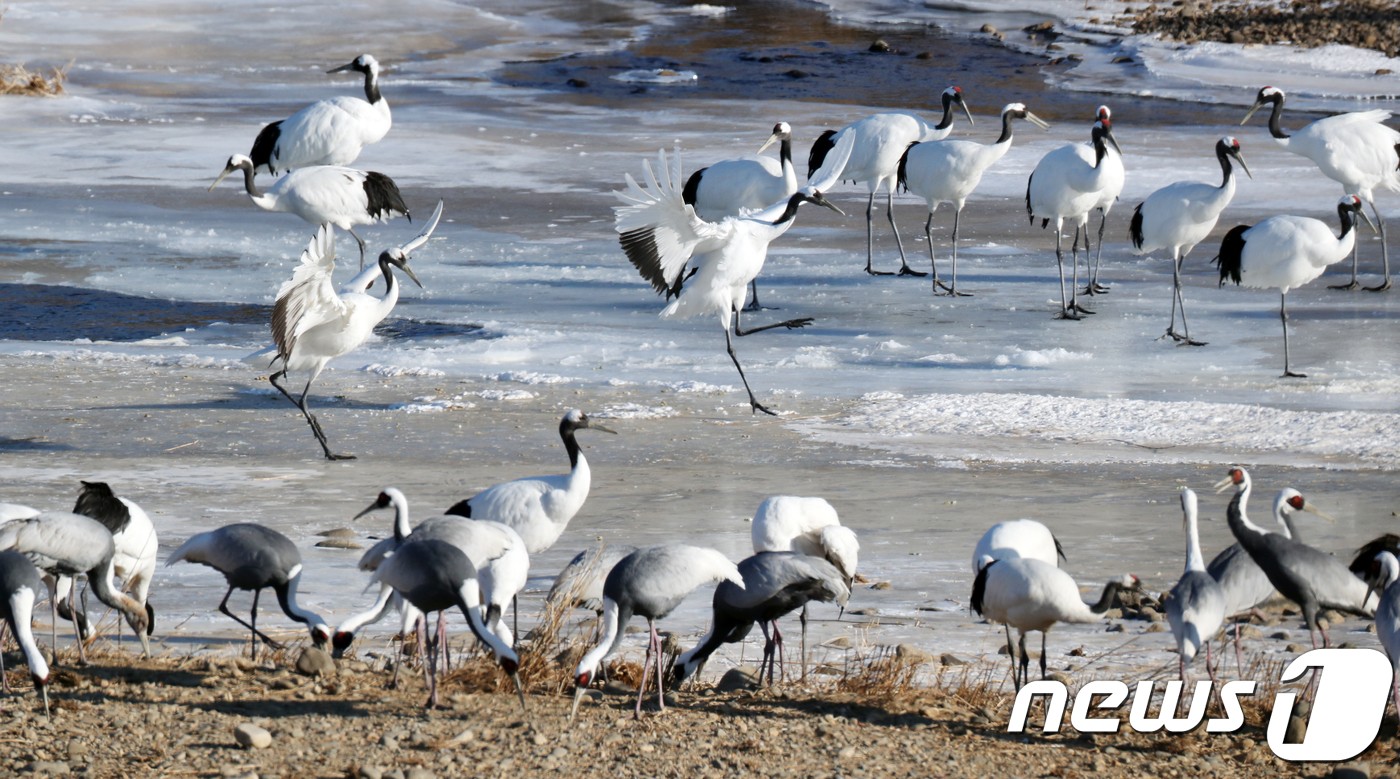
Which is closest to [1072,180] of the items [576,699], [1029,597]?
[1029,597]

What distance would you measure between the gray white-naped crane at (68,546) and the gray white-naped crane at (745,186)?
27.7 ft

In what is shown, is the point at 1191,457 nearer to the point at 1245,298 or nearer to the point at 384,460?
the point at 384,460

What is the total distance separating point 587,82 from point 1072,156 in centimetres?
1510

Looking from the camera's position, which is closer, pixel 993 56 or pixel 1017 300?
pixel 1017 300

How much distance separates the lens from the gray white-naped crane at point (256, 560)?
611 centimetres

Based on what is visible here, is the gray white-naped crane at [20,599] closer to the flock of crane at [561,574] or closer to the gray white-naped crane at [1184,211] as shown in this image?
the flock of crane at [561,574]

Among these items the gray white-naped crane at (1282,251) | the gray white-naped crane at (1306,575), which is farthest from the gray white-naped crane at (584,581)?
the gray white-naped crane at (1282,251)

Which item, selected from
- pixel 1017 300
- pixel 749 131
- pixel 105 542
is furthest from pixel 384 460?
pixel 749 131

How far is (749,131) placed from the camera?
74.2 feet

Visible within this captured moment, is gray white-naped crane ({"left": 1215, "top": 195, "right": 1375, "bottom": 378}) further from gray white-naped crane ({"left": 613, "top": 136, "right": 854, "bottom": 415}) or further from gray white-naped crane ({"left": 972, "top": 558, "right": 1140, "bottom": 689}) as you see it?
gray white-naped crane ({"left": 972, "top": 558, "right": 1140, "bottom": 689})

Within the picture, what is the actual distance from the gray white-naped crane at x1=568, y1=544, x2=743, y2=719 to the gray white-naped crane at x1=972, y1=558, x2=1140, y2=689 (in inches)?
32.3

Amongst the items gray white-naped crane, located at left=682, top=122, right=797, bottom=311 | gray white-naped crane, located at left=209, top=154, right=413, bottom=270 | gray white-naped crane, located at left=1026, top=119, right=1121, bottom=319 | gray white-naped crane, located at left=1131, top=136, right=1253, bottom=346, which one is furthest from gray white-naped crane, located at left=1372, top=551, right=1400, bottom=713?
gray white-naped crane, located at left=209, top=154, right=413, bottom=270

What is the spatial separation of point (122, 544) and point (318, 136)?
10028 mm

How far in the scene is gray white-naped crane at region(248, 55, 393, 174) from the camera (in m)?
16.1
